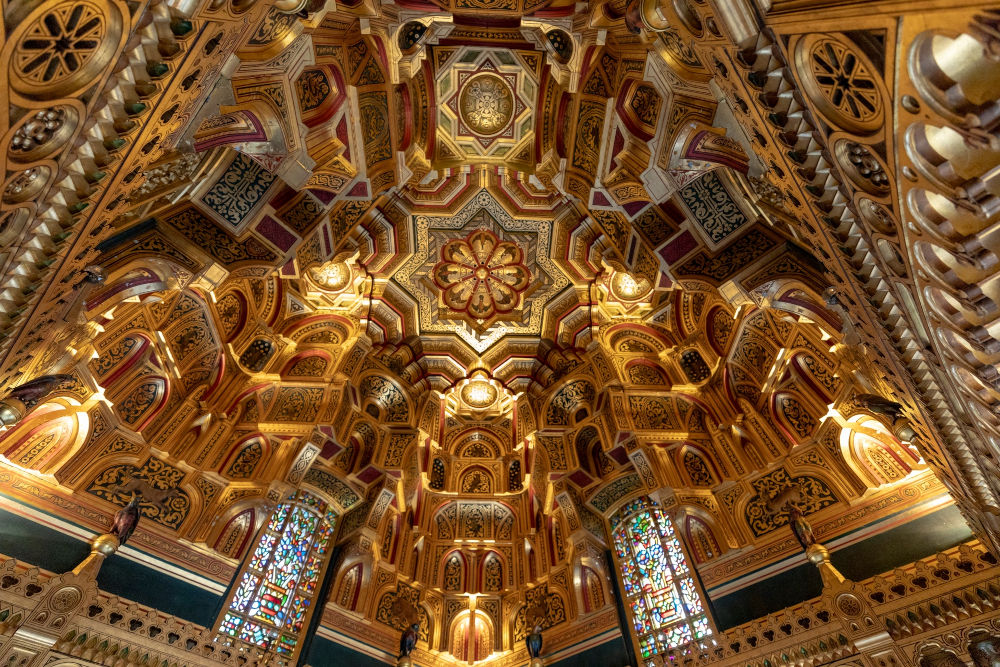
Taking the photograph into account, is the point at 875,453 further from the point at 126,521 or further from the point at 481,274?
the point at 126,521

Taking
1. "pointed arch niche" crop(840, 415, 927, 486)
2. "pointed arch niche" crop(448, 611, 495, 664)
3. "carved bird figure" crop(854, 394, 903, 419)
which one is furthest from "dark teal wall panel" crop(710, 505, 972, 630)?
"pointed arch niche" crop(448, 611, 495, 664)

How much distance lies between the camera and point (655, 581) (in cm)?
1057

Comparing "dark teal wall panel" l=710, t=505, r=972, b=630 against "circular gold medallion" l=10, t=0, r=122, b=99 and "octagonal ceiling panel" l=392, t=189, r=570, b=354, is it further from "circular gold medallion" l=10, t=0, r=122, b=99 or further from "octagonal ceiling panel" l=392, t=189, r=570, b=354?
"circular gold medallion" l=10, t=0, r=122, b=99

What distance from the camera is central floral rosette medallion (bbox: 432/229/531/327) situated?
46.2 feet

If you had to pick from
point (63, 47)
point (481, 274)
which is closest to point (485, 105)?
point (481, 274)

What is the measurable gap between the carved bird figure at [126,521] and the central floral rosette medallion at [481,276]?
8.38 m

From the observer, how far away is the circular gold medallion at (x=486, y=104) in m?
10.8

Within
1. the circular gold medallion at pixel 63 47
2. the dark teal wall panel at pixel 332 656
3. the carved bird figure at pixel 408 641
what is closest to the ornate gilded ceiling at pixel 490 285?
the circular gold medallion at pixel 63 47

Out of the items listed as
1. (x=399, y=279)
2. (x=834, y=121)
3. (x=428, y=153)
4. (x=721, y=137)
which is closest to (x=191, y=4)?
(x=834, y=121)

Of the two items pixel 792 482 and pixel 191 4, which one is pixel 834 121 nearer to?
pixel 191 4

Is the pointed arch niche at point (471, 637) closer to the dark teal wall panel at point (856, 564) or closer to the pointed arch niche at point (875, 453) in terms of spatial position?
the dark teal wall panel at point (856, 564)

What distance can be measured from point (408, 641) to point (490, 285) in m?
8.66

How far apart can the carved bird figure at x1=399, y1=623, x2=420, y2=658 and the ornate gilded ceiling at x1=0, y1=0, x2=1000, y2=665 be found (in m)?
0.54

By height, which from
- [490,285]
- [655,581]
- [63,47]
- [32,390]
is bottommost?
[63,47]
